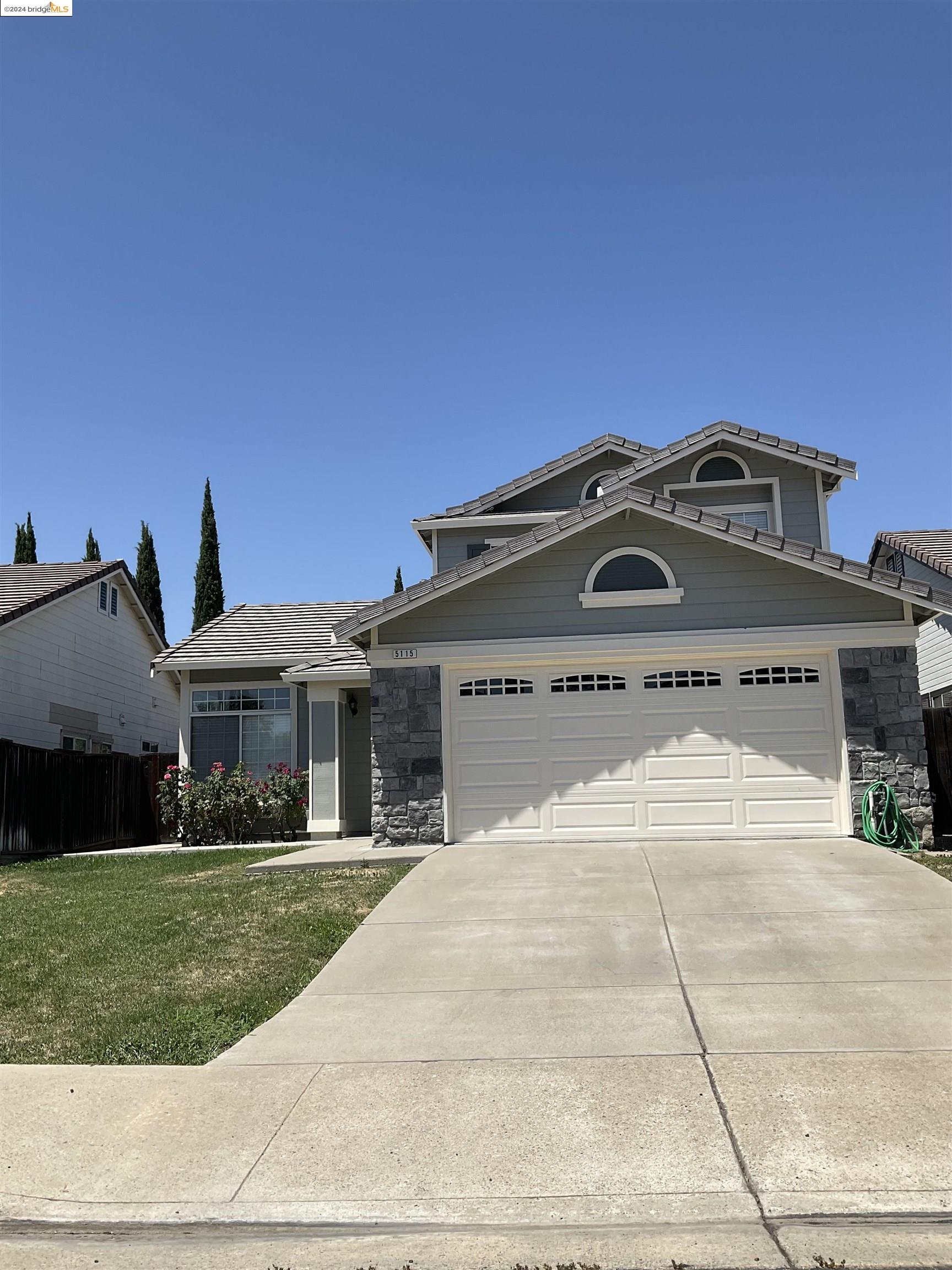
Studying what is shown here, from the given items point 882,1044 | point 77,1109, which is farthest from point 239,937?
point 882,1044

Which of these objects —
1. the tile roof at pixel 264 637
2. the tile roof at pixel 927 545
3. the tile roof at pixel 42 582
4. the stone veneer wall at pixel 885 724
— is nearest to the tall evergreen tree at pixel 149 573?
the tile roof at pixel 42 582

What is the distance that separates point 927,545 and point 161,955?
20.1 m

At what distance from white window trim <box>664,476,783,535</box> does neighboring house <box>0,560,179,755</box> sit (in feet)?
40.9

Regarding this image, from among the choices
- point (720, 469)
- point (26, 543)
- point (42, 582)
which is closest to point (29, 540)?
point (26, 543)

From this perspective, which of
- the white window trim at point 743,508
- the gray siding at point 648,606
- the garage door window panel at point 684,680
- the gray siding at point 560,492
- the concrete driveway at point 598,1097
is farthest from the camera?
the gray siding at point 560,492

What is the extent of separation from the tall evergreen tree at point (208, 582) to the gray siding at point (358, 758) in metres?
20.9

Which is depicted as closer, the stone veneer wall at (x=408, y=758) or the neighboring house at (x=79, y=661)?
the stone veneer wall at (x=408, y=758)

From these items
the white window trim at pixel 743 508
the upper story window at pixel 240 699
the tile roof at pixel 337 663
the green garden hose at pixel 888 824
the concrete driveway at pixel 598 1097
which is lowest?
the concrete driveway at pixel 598 1097

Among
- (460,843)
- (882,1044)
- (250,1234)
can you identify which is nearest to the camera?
(250,1234)

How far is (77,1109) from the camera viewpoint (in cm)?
542

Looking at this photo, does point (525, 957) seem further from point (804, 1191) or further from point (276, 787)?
point (276, 787)

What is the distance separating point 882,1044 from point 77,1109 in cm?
441

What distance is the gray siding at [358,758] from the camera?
1784cm

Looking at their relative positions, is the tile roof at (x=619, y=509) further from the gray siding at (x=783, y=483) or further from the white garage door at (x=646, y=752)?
the gray siding at (x=783, y=483)
